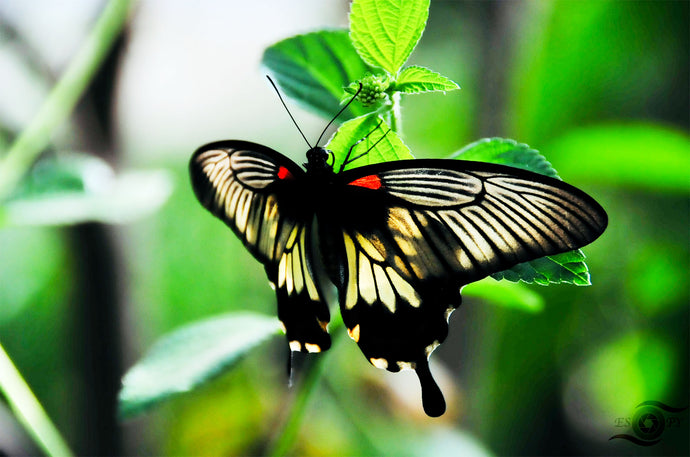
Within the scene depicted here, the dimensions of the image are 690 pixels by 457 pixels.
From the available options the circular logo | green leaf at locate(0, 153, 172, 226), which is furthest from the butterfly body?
the circular logo

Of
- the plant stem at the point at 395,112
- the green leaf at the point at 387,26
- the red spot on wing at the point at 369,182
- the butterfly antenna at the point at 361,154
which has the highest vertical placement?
the green leaf at the point at 387,26

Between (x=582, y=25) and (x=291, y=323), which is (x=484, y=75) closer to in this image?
(x=582, y=25)

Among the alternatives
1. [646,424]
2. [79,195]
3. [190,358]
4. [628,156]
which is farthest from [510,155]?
[628,156]

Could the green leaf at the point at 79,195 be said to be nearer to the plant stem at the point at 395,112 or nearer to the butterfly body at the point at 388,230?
the butterfly body at the point at 388,230

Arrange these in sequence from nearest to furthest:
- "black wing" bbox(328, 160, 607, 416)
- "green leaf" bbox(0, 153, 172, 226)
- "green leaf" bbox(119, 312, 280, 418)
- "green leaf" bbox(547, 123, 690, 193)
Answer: "black wing" bbox(328, 160, 607, 416), "green leaf" bbox(119, 312, 280, 418), "green leaf" bbox(0, 153, 172, 226), "green leaf" bbox(547, 123, 690, 193)

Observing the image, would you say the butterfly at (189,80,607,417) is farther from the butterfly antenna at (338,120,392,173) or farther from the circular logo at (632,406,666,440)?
the circular logo at (632,406,666,440)

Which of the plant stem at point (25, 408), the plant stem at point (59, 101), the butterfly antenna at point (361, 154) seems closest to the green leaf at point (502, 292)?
the butterfly antenna at point (361, 154)
